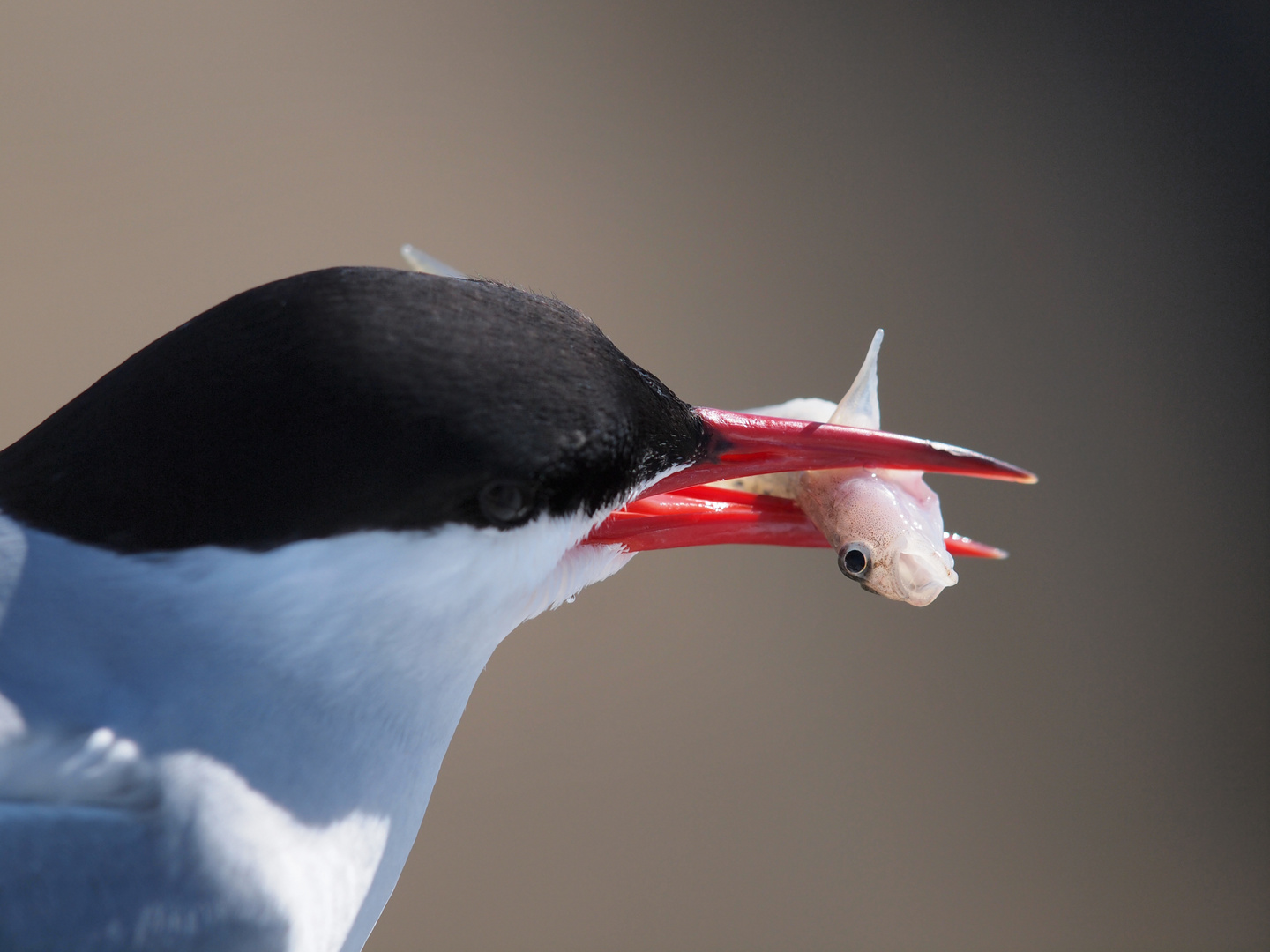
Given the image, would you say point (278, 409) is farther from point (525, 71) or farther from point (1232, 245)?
point (1232, 245)

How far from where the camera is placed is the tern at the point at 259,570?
1.59 ft

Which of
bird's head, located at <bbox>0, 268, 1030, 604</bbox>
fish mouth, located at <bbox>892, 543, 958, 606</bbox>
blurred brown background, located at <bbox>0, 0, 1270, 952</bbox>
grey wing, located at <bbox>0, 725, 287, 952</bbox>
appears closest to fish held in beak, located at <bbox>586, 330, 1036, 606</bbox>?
fish mouth, located at <bbox>892, 543, 958, 606</bbox>

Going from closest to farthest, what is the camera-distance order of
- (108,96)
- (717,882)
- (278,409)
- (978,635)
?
(278,409), (108,96), (717,882), (978,635)

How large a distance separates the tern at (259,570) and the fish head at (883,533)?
0.18m

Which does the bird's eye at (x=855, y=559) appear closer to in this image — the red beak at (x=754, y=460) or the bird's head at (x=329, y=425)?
the red beak at (x=754, y=460)

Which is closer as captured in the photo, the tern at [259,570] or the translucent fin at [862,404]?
the tern at [259,570]

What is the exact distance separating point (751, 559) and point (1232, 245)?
1101mm

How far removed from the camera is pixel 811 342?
179 centimetres

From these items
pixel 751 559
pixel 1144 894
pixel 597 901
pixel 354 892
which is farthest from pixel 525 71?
pixel 1144 894

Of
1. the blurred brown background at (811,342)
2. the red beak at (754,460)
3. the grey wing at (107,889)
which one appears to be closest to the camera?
the grey wing at (107,889)

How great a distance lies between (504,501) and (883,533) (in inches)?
9.9

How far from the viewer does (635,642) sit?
5.56ft

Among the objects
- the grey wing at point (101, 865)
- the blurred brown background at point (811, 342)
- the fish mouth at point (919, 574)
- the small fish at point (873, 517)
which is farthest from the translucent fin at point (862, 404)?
the blurred brown background at point (811, 342)

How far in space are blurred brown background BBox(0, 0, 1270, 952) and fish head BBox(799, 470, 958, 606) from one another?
1.02 meters
